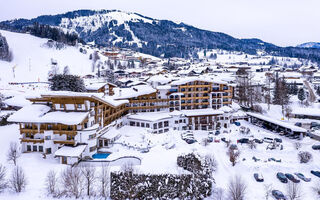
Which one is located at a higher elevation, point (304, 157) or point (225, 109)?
point (225, 109)

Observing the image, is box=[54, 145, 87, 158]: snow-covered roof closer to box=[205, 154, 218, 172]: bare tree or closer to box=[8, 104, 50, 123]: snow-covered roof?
box=[8, 104, 50, 123]: snow-covered roof

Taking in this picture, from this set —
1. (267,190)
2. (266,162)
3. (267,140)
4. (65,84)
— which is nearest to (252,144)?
(266,162)

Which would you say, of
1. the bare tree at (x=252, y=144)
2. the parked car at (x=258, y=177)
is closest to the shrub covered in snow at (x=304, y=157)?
the bare tree at (x=252, y=144)

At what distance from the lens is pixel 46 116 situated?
34.5m

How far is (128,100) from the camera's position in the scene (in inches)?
1989

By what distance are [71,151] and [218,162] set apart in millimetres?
22752

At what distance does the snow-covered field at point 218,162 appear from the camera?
91.8ft

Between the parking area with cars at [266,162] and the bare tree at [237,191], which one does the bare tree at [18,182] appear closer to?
the parking area with cars at [266,162]

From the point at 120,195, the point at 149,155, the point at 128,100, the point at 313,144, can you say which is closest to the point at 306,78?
the point at 313,144

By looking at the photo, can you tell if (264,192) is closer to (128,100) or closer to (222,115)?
(222,115)

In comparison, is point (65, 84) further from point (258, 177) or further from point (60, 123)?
point (258, 177)

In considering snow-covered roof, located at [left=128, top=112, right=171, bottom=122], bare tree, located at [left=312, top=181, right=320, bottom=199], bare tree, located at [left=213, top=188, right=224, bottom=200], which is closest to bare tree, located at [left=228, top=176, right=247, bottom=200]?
bare tree, located at [left=213, top=188, right=224, bottom=200]

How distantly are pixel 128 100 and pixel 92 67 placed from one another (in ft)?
280

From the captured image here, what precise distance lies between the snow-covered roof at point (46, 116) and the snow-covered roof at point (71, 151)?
12.5 feet
